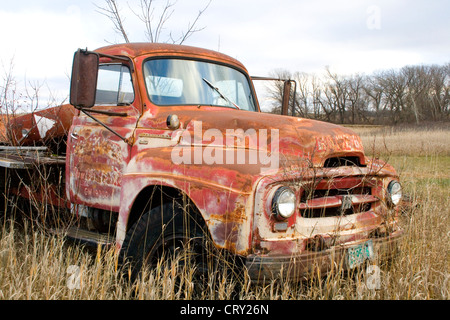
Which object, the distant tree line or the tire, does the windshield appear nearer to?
the tire

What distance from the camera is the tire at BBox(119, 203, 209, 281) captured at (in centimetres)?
273

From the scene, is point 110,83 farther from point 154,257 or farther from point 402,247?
point 402,247

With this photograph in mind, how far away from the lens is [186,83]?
3.71 meters

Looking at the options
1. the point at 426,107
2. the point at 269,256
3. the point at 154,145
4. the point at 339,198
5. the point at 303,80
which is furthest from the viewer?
the point at 426,107

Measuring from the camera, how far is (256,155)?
2783 mm

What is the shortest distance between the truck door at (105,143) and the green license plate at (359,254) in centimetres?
191

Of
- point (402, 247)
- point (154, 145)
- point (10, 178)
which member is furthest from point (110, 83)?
point (402, 247)

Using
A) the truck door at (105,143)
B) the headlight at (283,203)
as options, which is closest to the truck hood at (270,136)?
the headlight at (283,203)

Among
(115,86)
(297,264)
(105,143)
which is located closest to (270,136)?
(297,264)

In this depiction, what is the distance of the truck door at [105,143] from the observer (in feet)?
11.8

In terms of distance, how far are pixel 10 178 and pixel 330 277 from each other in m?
3.61

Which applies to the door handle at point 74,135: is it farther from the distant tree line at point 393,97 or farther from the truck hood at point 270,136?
the distant tree line at point 393,97

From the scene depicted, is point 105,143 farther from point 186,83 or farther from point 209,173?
point 209,173

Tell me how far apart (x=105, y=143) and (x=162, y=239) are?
1245mm
